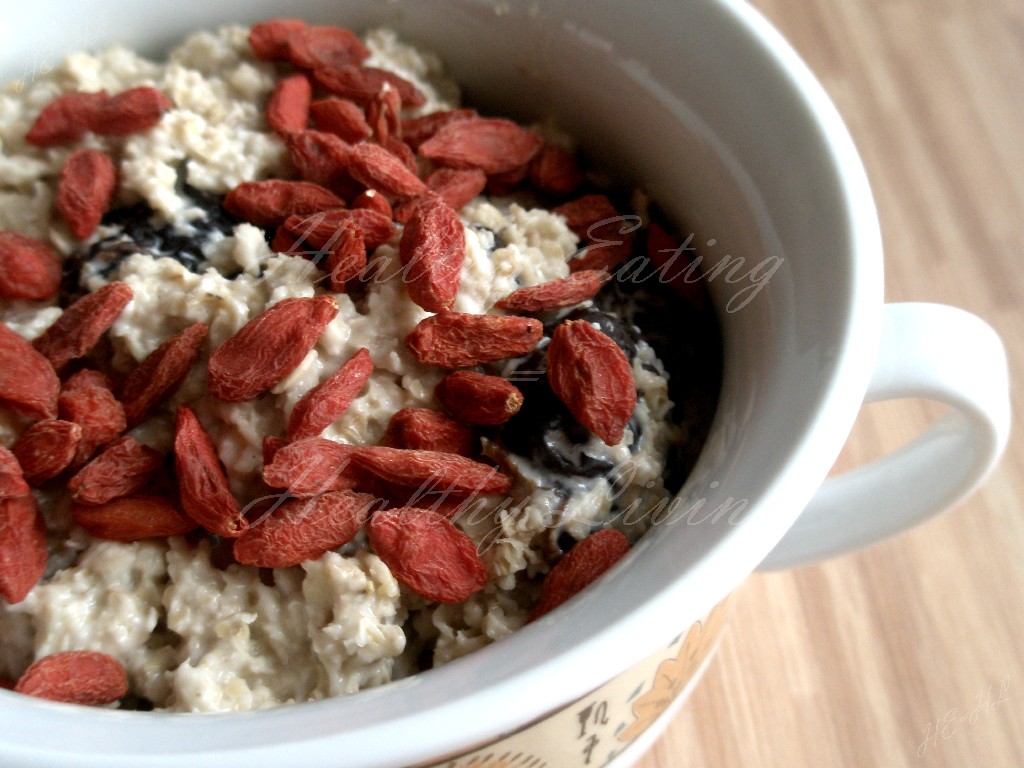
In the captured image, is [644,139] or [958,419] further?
[644,139]

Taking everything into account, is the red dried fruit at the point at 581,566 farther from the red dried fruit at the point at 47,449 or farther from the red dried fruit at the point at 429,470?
the red dried fruit at the point at 47,449

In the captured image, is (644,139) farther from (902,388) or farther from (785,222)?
(902,388)

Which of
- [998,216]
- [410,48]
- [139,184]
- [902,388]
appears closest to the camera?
[902,388]

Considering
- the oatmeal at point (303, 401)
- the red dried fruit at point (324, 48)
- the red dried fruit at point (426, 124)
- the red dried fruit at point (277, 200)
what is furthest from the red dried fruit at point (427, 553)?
the red dried fruit at point (324, 48)

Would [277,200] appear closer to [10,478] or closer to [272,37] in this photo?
[272,37]

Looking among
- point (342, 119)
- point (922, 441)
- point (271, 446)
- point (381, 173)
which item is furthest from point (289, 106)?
point (922, 441)

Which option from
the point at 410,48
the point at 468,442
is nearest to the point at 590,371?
the point at 468,442
